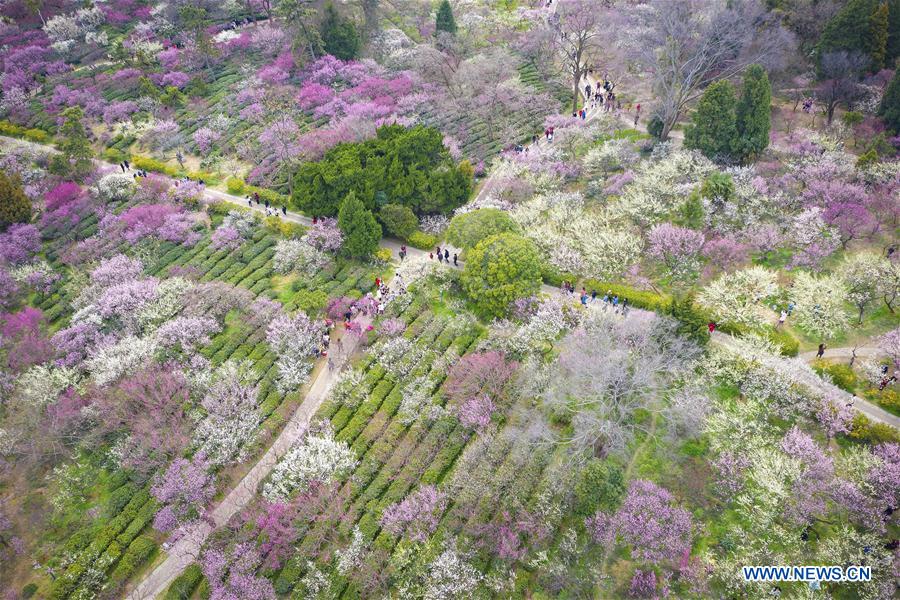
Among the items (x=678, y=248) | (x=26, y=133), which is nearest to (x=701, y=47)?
(x=678, y=248)

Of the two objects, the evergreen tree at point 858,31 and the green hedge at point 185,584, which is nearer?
the green hedge at point 185,584

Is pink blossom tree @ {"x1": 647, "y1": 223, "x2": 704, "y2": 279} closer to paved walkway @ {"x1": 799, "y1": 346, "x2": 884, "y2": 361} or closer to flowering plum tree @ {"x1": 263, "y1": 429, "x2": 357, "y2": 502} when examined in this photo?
paved walkway @ {"x1": 799, "y1": 346, "x2": 884, "y2": 361}

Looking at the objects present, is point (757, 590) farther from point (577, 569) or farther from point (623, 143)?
point (623, 143)

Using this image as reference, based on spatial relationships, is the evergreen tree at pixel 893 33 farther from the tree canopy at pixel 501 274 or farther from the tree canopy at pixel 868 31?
the tree canopy at pixel 501 274

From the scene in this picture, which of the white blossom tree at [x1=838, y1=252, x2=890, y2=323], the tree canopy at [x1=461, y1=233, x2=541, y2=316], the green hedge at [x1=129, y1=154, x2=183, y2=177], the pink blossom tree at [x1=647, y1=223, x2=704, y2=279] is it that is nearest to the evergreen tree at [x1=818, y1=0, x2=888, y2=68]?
the white blossom tree at [x1=838, y1=252, x2=890, y2=323]

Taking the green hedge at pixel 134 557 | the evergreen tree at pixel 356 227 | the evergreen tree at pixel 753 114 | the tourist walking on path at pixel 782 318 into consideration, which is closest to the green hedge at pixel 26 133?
the evergreen tree at pixel 356 227

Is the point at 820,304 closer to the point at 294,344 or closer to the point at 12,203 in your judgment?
the point at 294,344

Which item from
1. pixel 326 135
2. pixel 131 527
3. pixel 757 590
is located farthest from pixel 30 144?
pixel 757 590
